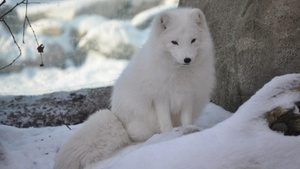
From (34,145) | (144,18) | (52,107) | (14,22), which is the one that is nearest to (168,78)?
(34,145)

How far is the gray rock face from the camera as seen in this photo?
9.36ft

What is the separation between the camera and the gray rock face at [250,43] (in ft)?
9.36

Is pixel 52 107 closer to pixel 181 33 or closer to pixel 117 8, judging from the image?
pixel 117 8

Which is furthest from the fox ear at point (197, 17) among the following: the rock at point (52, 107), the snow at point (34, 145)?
the rock at point (52, 107)

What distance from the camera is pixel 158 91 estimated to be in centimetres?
283

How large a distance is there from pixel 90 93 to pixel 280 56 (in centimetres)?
246

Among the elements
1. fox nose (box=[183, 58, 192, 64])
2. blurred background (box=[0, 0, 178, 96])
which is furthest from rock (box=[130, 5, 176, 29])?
fox nose (box=[183, 58, 192, 64])

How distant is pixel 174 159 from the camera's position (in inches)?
69.2

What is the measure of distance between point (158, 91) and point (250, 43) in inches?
36.5

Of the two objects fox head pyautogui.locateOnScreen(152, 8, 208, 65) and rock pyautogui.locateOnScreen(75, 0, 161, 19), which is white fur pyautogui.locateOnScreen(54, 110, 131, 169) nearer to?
fox head pyautogui.locateOnScreen(152, 8, 208, 65)

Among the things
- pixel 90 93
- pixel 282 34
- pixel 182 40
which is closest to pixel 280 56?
pixel 282 34

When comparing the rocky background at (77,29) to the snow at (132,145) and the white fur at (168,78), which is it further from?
the white fur at (168,78)

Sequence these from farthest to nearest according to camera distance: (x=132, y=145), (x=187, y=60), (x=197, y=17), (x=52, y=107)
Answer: (x=52, y=107), (x=132, y=145), (x=197, y=17), (x=187, y=60)

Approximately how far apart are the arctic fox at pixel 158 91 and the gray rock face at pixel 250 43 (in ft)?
1.38
